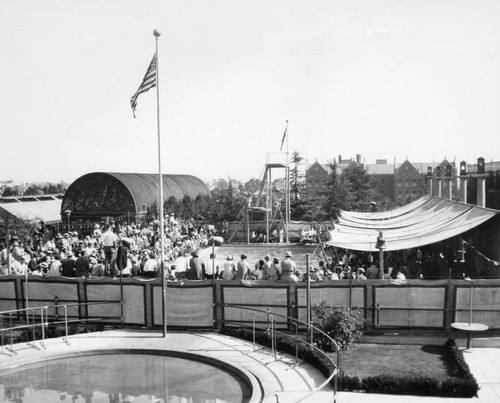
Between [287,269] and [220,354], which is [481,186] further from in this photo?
[220,354]

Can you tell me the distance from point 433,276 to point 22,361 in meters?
14.9

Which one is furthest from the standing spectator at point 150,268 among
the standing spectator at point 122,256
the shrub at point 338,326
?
the shrub at point 338,326

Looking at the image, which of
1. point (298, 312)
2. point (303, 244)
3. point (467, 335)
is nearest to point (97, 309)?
point (298, 312)

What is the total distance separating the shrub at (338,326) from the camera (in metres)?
13.7

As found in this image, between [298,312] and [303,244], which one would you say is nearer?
[298,312]

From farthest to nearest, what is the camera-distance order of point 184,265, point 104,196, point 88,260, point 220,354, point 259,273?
point 104,196, point 184,265, point 88,260, point 259,273, point 220,354

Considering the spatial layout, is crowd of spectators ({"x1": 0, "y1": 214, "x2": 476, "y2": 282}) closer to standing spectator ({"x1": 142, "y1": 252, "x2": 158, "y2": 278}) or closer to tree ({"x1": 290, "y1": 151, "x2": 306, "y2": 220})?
standing spectator ({"x1": 142, "y1": 252, "x2": 158, "y2": 278})

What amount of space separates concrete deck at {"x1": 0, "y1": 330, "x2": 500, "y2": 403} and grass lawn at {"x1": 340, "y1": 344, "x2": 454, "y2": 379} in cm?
66

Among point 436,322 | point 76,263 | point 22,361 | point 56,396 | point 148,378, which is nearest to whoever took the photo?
point 56,396

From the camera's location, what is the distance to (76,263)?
18281 millimetres

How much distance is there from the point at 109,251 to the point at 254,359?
8476 mm

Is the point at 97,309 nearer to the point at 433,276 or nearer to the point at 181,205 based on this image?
the point at 433,276

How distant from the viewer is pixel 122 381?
485 inches

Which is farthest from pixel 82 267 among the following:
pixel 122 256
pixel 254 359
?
pixel 254 359
